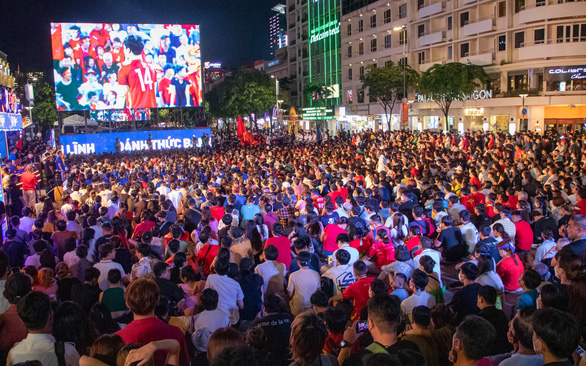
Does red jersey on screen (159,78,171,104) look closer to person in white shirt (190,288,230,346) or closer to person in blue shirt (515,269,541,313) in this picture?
person in white shirt (190,288,230,346)

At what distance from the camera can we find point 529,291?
5.23m

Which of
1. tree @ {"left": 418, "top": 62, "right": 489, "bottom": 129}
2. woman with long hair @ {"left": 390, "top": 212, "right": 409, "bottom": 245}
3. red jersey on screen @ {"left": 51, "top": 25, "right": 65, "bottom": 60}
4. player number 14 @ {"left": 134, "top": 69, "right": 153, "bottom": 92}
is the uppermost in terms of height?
red jersey on screen @ {"left": 51, "top": 25, "right": 65, "bottom": 60}

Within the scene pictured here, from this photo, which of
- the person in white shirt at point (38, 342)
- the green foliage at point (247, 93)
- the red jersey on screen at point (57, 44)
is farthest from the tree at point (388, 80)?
the person in white shirt at point (38, 342)

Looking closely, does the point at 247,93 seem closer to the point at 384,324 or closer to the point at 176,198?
the point at 176,198

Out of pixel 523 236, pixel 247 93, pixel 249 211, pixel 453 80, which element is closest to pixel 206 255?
pixel 249 211

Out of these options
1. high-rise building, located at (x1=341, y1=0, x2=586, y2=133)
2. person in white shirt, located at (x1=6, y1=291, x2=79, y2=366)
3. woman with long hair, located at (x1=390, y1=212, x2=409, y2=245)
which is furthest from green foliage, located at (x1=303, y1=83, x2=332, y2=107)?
person in white shirt, located at (x1=6, y1=291, x2=79, y2=366)

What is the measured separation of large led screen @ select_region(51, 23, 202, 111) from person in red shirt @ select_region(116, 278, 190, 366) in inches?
1247

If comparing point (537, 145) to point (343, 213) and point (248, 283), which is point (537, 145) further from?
point (248, 283)

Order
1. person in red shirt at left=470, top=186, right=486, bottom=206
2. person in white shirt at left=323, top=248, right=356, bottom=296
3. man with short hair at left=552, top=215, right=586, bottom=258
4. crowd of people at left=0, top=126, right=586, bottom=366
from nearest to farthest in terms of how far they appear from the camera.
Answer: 1. crowd of people at left=0, top=126, right=586, bottom=366
2. person in white shirt at left=323, top=248, right=356, bottom=296
3. man with short hair at left=552, top=215, right=586, bottom=258
4. person in red shirt at left=470, top=186, right=486, bottom=206

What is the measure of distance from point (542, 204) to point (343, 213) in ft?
11.9

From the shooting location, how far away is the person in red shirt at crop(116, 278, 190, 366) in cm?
391

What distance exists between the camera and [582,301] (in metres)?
4.83

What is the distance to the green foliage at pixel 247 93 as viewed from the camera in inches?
1924

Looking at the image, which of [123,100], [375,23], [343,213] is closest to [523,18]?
[375,23]
